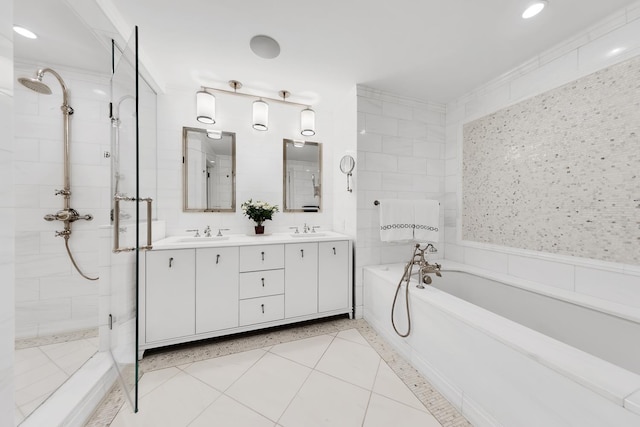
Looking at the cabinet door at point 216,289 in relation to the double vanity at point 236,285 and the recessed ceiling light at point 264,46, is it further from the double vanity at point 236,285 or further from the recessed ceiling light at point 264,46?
the recessed ceiling light at point 264,46

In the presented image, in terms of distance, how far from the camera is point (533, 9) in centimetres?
141

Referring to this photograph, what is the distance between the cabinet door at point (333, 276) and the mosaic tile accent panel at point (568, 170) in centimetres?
141

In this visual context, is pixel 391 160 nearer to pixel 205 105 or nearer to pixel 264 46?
pixel 264 46

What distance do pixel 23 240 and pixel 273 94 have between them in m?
2.37

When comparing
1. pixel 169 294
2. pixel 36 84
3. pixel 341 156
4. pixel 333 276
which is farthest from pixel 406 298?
pixel 36 84

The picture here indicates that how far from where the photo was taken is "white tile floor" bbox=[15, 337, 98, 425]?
3.88ft

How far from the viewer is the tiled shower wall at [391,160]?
2.33 meters

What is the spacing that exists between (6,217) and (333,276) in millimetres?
1986

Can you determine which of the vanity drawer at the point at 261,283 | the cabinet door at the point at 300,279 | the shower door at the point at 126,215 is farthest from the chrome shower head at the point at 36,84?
the cabinet door at the point at 300,279

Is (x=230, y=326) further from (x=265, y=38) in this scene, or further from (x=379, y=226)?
(x=265, y=38)

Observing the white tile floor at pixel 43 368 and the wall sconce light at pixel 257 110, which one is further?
the wall sconce light at pixel 257 110

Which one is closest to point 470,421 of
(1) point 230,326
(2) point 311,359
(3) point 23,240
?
(2) point 311,359

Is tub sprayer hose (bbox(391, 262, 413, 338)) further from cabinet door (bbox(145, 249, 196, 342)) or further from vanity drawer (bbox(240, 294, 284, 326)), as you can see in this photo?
cabinet door (bbox(145, 249, 196, 342))

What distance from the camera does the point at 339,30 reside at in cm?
159
